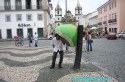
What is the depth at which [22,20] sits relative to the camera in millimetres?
56719

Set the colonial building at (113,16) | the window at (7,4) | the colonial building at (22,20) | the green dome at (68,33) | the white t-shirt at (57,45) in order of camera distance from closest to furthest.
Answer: the green dome at (68,33), the white t-shirt at (57,45), the colonial building at (22,20), the window at (7,4), the colonial building at (113,16)

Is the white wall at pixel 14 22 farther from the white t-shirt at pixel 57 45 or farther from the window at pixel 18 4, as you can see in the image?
the white t-shirt at pixel 57 45

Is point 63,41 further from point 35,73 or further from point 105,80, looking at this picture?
point 105,80

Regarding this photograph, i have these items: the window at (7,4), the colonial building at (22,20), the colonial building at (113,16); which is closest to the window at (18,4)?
the colonial building at (22,20)

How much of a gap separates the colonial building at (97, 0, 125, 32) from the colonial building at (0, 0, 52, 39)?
1605 cm

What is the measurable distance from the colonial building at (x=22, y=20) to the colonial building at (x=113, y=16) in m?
16.1

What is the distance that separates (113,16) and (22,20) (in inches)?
862

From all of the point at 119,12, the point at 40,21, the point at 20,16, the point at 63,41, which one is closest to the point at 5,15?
the point at 20,16

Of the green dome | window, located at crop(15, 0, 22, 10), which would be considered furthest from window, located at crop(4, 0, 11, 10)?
the green dome

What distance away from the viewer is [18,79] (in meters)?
9.15

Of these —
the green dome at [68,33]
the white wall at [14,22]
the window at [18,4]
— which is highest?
the window at [18,4]

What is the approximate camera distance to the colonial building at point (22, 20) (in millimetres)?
56406

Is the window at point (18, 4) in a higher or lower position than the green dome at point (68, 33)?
higher

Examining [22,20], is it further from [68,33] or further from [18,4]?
[68,33]
